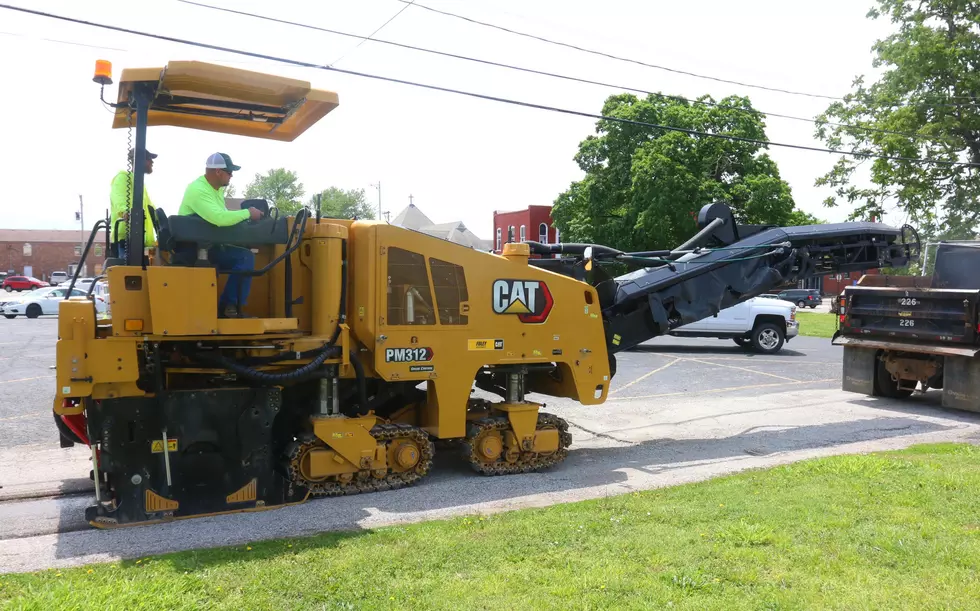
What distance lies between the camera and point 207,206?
6.63 meters

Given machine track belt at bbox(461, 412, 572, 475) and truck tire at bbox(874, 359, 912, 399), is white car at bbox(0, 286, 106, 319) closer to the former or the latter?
machine track belt at bbox(461, 412, 572, 475)

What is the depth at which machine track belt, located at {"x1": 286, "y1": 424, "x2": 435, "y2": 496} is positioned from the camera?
7.27 metres

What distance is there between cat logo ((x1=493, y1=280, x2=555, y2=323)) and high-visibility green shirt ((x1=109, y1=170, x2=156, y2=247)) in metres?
3.17

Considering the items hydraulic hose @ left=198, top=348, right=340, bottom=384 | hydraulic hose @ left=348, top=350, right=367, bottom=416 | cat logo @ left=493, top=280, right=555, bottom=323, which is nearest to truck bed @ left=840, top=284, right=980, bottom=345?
cat logo @ left=493, top=280, right=555, bottom=323

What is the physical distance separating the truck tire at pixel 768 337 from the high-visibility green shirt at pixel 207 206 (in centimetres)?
1677

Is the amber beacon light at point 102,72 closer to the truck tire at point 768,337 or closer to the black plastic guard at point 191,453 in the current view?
the black plastic guard at point 191,453

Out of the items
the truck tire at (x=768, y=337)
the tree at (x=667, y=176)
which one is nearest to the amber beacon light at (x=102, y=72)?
the truck tire at (x=768, y=337)

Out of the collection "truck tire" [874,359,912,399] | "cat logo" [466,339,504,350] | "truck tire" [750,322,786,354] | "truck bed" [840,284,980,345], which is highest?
"truck bed" [840,284,980,345]

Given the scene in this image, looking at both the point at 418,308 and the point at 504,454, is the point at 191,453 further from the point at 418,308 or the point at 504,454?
the point at 504,454

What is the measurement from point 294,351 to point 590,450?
409cm

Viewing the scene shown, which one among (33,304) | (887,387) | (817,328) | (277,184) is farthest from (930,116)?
(277,184)

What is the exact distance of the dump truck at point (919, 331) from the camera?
11.9 metres

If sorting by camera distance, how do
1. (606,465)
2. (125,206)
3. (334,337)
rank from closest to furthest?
(125,206)
(334,337)
(606,465)

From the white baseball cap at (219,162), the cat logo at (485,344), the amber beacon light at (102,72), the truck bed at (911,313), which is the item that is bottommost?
the cat logo at (485,344)
